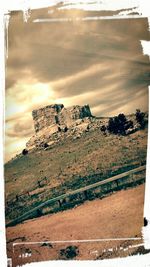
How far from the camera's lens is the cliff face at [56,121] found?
3.97m

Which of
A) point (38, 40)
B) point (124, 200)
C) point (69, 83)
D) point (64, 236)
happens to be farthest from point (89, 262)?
point (38, 40)

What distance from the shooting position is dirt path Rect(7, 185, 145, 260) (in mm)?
3930

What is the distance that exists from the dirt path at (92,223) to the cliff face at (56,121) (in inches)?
23.0

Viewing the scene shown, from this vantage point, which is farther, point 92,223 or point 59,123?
point 59,123

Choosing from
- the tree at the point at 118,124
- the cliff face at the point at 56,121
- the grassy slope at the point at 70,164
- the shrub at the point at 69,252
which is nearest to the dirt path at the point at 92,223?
the shrub at the point at 69,252

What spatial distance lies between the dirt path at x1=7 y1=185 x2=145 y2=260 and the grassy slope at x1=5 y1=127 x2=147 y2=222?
0.53 feet

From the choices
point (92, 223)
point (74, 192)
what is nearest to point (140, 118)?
point (74, 192)

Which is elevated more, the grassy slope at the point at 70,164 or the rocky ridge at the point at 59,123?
the rocky ridge at the point at 59,123

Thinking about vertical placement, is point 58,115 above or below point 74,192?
above

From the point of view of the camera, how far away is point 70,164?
3984mm

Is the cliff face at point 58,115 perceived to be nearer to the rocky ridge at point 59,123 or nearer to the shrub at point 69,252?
the rocky ridge at point 59,123

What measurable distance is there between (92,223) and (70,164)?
482mm

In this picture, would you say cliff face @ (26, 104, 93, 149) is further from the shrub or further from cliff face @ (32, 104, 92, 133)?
the shrub

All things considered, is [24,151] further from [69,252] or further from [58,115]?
[69,252]
